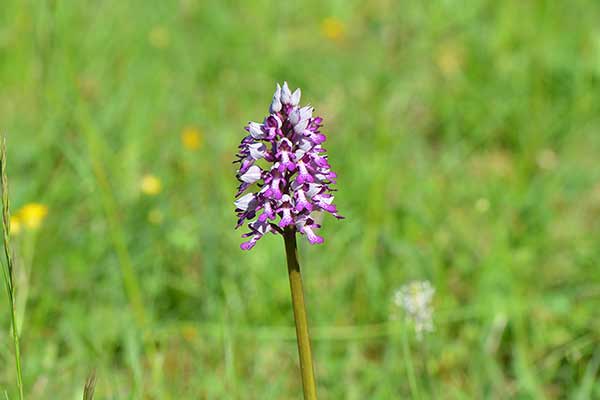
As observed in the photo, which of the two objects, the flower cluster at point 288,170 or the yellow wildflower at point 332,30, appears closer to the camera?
the flower cluster at point 288,170

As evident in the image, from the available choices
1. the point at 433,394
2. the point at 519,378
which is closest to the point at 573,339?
the point at 519,378

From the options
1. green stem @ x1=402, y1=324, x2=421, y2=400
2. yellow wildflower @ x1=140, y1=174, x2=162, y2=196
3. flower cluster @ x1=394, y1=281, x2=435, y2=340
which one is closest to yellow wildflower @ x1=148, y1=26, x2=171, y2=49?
yellow wildflower @ x1=140, y1=174, x2=162, y2=196

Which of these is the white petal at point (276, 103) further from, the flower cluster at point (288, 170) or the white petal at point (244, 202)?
the white petal at point (244, 202)

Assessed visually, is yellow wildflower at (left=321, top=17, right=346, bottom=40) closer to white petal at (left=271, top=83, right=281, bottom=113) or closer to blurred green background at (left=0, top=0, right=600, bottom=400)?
blurred green background at (left=0, top=0, right=600, bottom=400)

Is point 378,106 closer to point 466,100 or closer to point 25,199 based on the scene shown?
point 466,100

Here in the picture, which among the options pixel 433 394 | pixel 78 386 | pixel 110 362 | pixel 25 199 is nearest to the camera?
pixel 433 394

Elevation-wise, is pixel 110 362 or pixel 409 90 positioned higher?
pixel 409 90

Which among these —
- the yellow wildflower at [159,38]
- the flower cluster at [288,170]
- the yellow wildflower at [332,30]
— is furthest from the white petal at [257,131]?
the yellow wildflower at [332,30]
